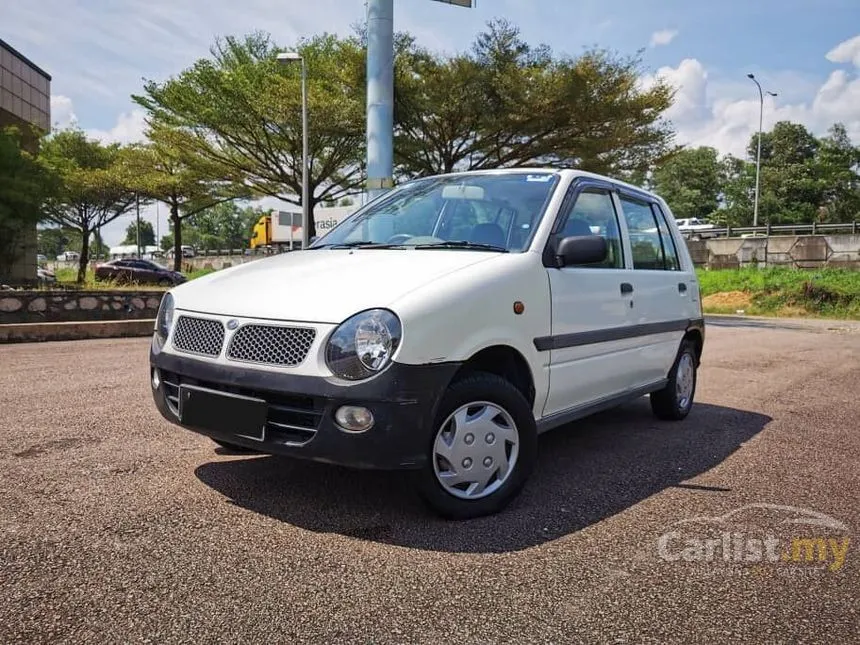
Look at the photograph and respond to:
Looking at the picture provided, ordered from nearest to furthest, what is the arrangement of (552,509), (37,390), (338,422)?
(338,422), (552,509), (37,390)

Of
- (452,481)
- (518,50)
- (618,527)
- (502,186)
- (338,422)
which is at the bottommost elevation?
(618,527)

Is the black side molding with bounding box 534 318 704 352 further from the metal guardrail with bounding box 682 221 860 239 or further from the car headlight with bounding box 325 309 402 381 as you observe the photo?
the metal guardrail with bounding box 682 221 860 239

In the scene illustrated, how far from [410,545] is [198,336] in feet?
4.48

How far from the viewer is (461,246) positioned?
3.60 metres

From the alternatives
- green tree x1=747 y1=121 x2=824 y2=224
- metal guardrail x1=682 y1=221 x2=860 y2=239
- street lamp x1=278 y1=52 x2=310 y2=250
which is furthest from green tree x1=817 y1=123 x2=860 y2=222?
street lamp x1=278 y1=52 x2=310 y2=250

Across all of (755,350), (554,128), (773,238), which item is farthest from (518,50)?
(773,238)

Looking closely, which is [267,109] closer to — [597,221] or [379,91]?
[379,91]

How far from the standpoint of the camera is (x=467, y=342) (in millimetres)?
3012

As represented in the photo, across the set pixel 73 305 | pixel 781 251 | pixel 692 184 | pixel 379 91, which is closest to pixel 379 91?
pixel 379 91

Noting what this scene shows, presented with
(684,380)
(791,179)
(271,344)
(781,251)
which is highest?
(791,179)

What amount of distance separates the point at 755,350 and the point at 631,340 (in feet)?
25.4

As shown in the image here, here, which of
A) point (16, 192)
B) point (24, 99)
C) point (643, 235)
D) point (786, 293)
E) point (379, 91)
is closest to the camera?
point (643, 235)

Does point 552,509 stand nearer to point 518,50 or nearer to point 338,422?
point 338,422

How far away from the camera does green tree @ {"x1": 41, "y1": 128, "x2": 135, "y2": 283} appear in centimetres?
2928
